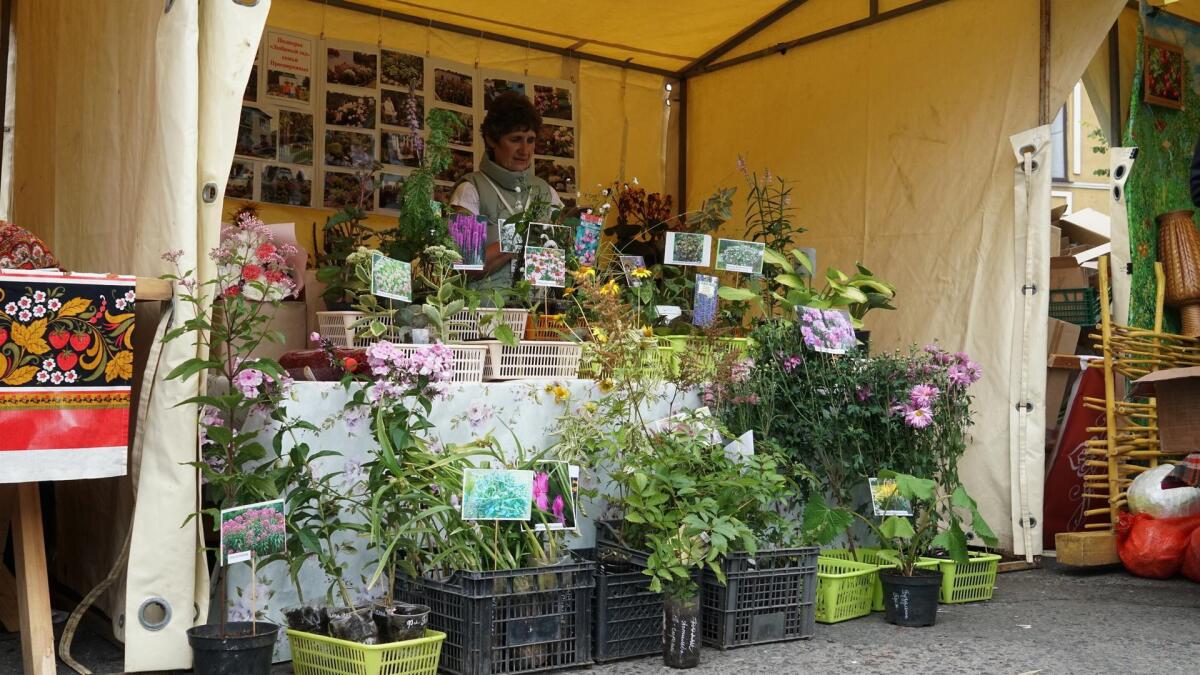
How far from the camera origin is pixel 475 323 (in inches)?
169

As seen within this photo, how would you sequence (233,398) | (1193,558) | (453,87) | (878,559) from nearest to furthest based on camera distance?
(233,398) → (878,559) → (1193,558) → (453,87)

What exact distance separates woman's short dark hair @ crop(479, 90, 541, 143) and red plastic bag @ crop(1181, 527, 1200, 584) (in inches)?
146

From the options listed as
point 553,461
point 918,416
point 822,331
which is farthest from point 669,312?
point 553,461

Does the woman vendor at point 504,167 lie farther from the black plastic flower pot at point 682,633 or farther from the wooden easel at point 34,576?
the black plastic flower pot at point 682,633

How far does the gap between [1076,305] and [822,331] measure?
3151mm

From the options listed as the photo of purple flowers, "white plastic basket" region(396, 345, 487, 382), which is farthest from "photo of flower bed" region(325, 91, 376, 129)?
the photo of purple flowers

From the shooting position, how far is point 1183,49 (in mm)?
6594

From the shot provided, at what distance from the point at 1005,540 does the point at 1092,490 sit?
120 cm

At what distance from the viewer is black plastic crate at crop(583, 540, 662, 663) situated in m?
3.83

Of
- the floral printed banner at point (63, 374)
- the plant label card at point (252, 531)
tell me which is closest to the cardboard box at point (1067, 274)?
the plant label card at point (252, 531)

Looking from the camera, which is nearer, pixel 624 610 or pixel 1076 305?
pixel 624 610

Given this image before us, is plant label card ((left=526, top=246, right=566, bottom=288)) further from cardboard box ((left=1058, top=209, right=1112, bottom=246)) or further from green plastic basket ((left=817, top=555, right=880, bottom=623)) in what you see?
cardboard box ((left=1058, top=209, right=1112, bottom=246))

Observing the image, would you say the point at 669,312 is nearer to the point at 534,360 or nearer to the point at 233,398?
the point at 534,360

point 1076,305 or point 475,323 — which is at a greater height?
point 1076,305
